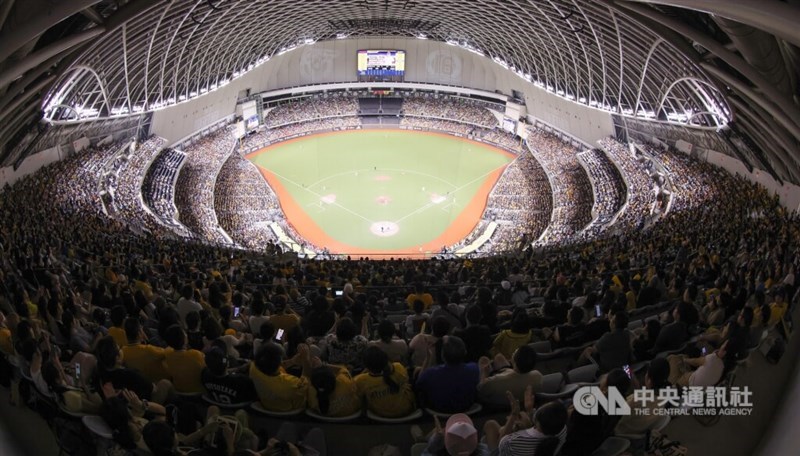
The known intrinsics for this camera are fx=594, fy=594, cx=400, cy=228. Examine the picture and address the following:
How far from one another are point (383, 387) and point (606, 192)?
41.5m

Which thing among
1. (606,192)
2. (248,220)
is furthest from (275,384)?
(606,192)

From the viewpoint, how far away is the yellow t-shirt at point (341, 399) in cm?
708

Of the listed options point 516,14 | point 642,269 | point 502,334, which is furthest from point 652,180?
point 502,334

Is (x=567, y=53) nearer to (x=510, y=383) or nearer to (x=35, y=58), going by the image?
(x=35, y=58)

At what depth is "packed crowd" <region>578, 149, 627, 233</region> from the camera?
134 feet

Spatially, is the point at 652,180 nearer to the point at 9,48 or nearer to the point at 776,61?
the point at 776,61

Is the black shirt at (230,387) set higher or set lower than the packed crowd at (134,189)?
lower

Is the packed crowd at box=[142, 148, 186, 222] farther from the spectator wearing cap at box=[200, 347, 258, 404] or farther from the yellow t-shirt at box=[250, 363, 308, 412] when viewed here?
the yellow t-shirt at box=[250, 363, 308, 412]

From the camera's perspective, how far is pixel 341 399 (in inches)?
280

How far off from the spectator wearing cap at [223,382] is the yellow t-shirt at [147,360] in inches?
40.3

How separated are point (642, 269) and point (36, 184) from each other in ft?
104

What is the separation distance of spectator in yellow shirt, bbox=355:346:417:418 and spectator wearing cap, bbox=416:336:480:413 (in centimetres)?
24

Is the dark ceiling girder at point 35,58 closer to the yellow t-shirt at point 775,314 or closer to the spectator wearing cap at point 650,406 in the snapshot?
the spectator wearing cap at point 650,406

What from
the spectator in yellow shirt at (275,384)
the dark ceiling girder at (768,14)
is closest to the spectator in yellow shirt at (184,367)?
the spectator in yellow shirt at (275,384)
